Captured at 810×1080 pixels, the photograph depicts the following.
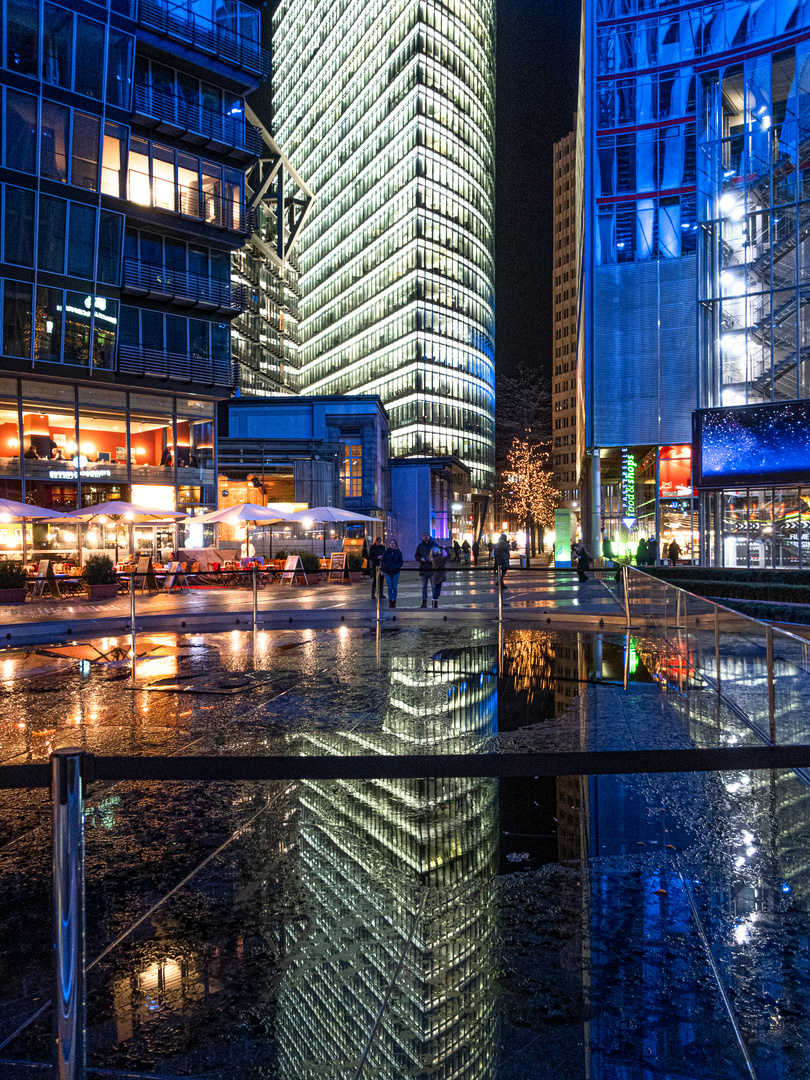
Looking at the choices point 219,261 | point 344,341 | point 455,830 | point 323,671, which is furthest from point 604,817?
point 344,341

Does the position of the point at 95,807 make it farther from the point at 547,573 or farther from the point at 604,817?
the point at 547,573

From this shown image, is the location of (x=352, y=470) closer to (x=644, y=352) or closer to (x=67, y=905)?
(x=644, y=352)

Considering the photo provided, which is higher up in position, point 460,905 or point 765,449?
point 765,449

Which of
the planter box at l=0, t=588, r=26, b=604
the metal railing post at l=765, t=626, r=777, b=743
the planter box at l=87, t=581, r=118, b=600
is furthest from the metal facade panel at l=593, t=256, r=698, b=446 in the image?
the metal railing post at l=765, t=626, r=777, b=743

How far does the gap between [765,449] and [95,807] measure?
2865 centimetres

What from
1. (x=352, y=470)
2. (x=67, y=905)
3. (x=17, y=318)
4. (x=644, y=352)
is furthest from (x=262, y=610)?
(x=352, y=470)

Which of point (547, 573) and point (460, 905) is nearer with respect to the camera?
point (460, 905)

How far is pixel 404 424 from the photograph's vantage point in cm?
8900

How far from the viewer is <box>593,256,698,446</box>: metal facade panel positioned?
3725 cm

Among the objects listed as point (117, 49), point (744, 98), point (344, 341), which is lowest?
point (744, 98)

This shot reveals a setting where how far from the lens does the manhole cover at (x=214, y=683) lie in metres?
10.3

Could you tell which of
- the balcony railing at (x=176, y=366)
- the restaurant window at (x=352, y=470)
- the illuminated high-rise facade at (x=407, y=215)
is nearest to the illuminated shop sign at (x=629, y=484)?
the restaurant window at (x=352, y=470)

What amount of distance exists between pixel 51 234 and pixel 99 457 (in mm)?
9349

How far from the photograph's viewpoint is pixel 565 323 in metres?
149
